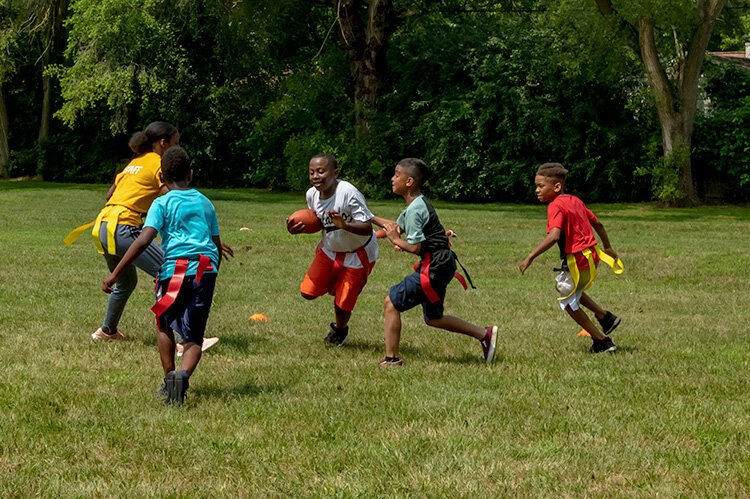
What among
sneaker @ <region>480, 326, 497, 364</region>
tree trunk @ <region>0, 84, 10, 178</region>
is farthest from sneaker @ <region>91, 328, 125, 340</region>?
tree trunk @ <region>0, 84, 10, 178</region>

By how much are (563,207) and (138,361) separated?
352 centimetres

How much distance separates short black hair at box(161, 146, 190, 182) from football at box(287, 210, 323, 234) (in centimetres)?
157

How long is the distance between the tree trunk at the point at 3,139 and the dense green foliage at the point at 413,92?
4.07m

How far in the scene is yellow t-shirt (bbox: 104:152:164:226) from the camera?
906cm

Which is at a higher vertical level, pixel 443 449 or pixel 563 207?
pixel 563 207

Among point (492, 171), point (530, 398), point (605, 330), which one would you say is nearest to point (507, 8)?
point (492, 171)

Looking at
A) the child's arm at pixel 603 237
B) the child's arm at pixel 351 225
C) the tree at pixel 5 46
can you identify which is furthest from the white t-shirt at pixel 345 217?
the tree at pixel 5 46

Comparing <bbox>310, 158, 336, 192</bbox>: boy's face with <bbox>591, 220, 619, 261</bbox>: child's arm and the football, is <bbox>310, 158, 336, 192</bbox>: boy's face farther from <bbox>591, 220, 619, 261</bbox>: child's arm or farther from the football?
<bbox>591, 220, 619, 261</bbox>: child's arm

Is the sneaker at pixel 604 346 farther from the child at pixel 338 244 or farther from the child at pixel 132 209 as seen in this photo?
the child at pixel 132 209

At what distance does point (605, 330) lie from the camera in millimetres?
9266

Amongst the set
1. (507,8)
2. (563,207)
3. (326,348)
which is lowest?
(326,348)

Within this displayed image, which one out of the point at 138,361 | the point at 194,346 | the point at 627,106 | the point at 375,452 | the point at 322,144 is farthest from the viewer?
the point at 322,144

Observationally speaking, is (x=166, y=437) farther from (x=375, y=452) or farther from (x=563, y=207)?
(x=563, y=207)

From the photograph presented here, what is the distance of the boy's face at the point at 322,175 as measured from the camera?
29.0 ft
